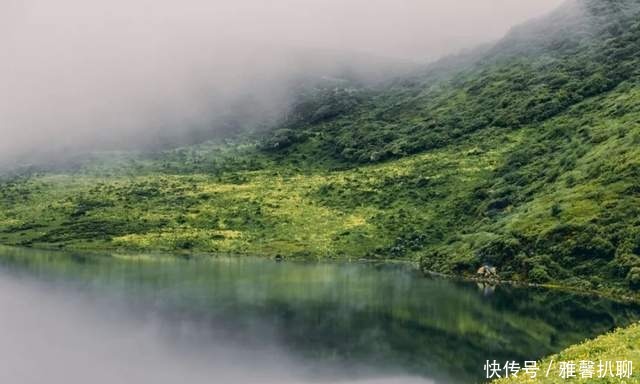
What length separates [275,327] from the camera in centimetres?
8194

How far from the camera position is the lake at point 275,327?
2426 inches

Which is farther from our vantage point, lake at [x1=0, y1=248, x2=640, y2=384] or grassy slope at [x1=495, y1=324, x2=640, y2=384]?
lake at [x1=0, y1=248, x2=640, y2=384]

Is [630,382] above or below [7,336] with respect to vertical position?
above

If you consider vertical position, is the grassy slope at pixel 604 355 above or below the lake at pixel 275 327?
above

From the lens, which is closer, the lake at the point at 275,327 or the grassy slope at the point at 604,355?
the grassy slope at the point at 604,355

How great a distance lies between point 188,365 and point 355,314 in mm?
35035

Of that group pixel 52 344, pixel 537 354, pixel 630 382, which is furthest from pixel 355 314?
pixel 630 382

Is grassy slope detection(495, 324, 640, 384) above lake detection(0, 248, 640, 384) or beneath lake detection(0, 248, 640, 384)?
above

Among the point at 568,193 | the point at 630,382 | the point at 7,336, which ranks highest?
the point at 568,193

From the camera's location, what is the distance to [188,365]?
6397 centimetres

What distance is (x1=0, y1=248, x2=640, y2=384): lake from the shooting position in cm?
6162

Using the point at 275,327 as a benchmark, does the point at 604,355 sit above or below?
above

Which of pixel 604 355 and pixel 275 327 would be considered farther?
pixel 275 327

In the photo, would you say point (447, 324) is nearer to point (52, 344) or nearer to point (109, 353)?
point (109, 353)
